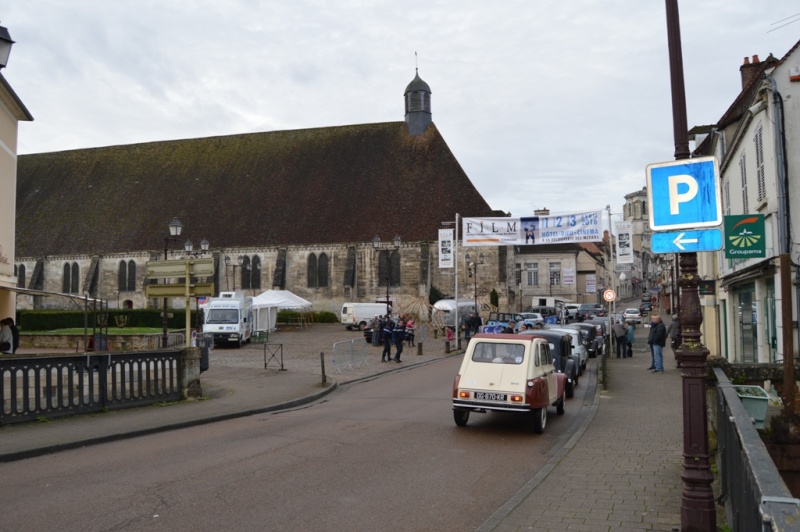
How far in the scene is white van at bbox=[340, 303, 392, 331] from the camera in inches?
1793

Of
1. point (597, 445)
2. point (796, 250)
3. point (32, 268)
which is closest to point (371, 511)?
point (597, 445)

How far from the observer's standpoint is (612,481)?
27.0ft

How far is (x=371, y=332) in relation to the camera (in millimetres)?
35469

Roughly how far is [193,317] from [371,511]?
39493 millimetres

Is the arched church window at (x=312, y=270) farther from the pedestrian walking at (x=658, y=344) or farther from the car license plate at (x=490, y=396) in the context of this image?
the car license plate at (x=490, y=396)

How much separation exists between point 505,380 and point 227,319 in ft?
78.9

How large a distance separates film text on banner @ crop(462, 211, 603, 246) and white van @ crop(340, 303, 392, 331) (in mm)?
16992

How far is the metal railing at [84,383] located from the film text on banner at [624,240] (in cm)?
2436

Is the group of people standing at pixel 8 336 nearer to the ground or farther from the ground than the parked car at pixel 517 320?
farther from the ground

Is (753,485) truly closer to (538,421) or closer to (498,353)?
(538,421)

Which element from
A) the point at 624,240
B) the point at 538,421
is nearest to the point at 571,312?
the point at 624,240

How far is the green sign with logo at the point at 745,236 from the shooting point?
13.5m

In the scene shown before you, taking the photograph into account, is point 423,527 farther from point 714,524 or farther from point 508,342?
point 508,342

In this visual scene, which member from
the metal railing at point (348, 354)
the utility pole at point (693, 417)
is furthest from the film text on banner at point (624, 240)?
the utility pole at point (693, 417)
